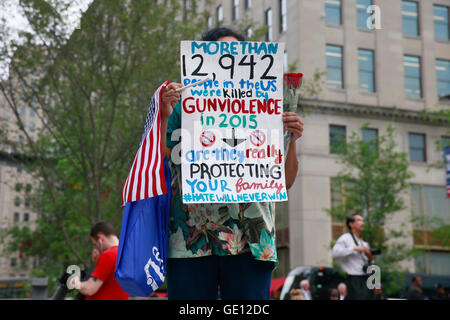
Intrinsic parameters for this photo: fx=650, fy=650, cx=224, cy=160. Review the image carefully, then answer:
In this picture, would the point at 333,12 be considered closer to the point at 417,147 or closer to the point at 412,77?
the point at 412,77

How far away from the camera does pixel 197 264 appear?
296 cm

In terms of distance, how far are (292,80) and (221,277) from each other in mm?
1041

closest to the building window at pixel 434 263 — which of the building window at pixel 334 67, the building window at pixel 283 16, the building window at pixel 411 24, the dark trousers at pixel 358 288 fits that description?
the building window at pixel 334 67

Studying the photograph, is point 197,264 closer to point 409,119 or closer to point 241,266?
point 241,266

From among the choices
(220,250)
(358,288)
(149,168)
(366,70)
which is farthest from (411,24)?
(220,250)

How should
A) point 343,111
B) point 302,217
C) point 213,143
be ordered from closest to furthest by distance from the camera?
1. point 213,143
2. point 302,217
3. point 343,111

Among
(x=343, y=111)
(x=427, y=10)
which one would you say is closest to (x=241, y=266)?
(x=427, y=10)

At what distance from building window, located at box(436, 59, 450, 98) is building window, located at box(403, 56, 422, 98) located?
60.1 inches

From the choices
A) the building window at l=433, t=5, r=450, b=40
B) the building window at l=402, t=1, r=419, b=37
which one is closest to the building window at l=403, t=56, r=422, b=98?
the building window at l=402, t=1, r=419, b=37

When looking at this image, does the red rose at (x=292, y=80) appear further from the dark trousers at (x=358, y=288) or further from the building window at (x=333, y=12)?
the building window at (x=333, y=12)

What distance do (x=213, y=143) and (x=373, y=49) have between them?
31.4 m

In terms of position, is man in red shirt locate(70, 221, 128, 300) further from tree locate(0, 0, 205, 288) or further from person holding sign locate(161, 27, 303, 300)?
tree locate(0, 0, 205, 288)

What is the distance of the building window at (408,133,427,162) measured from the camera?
115 ft
